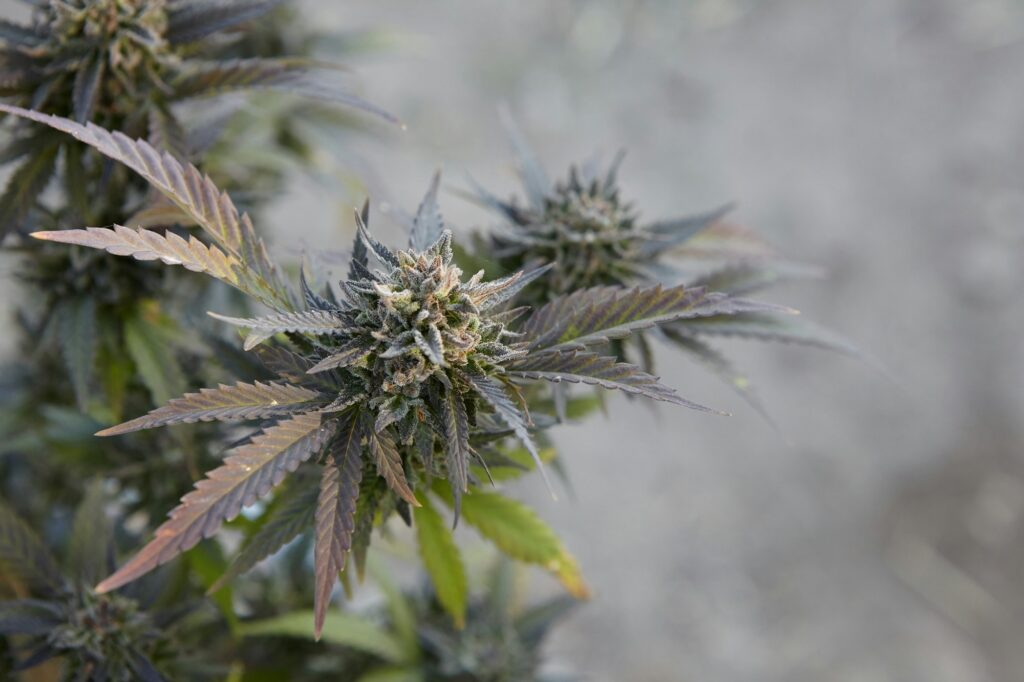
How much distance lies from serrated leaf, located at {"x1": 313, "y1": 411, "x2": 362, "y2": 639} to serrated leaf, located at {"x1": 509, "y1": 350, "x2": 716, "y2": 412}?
0.57ft

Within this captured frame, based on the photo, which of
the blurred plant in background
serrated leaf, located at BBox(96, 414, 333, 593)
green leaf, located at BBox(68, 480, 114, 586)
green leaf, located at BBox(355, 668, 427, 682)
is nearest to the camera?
serrated leaf, located at BBox(96, 414, 333, 593)

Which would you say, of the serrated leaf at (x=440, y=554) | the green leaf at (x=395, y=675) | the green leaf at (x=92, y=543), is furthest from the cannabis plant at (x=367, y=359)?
the green leaf at (x=395, y=675)

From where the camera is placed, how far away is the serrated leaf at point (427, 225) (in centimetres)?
86

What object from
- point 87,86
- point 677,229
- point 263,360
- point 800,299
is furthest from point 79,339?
Result: point 800,299

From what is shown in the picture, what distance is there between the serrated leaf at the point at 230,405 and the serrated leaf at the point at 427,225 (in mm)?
192

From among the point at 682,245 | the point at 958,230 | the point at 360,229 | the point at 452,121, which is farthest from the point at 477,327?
the point at 958,230

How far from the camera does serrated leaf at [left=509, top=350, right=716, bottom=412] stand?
71 centimetres

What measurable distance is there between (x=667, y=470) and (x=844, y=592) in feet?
2.54

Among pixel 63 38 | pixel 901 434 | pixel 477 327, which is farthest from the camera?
pixel 901 434

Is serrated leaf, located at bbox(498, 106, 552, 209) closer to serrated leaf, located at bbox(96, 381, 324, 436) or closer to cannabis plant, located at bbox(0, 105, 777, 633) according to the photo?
A: cannabis plant, located at bbox(0, 105, 777, 633)

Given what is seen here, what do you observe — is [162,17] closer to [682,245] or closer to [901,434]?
[682,245]

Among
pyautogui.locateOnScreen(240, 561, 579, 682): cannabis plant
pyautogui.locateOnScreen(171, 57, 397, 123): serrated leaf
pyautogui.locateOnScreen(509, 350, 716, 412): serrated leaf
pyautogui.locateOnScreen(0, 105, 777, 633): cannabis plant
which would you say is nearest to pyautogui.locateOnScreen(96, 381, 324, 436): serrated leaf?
pyautogui.locateOnScreen(0, 105, 777, 633): cannabis plant

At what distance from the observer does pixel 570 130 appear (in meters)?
3.61

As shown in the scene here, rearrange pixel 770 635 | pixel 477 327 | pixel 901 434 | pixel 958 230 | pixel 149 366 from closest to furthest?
1. pixel 477 327
2. pixel 149 366
3. pixel 770 635
4. pixel 901 434
5. pixel 958 230
